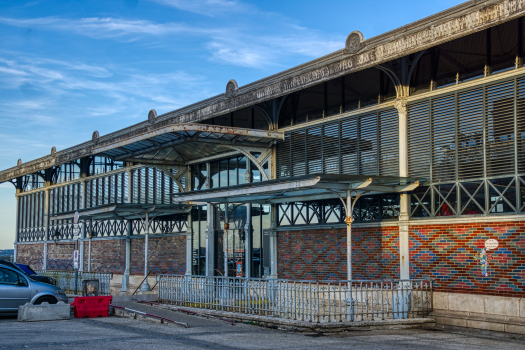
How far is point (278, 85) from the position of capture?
1866cm

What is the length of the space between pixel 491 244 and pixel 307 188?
15.8ft

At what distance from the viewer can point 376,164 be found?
17.0 metres

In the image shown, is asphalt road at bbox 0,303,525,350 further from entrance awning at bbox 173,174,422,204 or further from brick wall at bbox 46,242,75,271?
brick wall at bbox 46,242,75,271

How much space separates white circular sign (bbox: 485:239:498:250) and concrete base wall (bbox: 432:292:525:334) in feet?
3.79

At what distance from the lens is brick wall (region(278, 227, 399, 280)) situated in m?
16.5

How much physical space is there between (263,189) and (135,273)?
46.1 ft

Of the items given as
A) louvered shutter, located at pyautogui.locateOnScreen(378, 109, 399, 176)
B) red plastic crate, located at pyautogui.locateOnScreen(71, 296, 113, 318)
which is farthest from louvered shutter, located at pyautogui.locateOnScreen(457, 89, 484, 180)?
red plastic crate, located at pyautogui.locateOnScreen(71, 296, 113, 318)

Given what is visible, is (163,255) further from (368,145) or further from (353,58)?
(353,58)

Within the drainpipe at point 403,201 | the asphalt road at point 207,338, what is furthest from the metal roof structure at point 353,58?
the asphalt road at point 207,338

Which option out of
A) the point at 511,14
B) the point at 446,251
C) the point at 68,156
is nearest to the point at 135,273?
the point at 68,156

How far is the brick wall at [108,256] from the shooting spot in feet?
97.4

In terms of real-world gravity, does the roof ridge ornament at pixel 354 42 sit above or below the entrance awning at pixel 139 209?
above

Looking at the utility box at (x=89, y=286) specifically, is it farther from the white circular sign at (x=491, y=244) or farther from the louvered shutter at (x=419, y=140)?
the white circular sign at (x=491, y=244)

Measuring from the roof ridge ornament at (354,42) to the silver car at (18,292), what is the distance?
11036 millimetres
